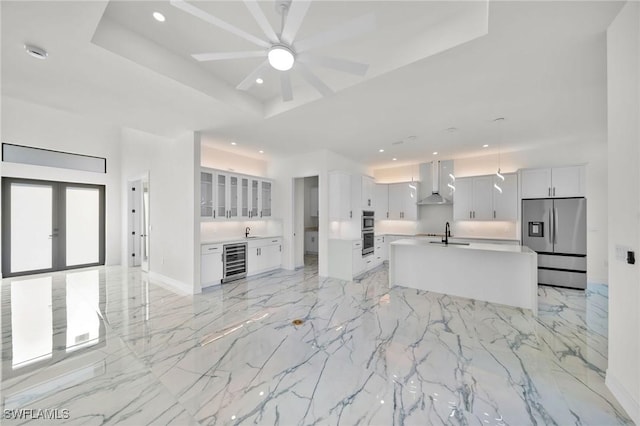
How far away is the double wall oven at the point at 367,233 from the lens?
19.3 ft

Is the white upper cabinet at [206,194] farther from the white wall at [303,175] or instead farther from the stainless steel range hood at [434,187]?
the stainless steel range hood at [434,187]

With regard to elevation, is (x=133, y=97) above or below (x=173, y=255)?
above

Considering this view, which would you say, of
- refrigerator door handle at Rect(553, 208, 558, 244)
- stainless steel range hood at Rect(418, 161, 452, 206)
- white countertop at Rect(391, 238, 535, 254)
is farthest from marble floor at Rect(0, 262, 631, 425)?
stainless steel range hood at Rect(418, 161, 452, 206)

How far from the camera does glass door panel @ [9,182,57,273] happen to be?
5.52 meters

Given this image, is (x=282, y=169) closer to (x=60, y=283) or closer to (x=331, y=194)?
(x=331, y=194)

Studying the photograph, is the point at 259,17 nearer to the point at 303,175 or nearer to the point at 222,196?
the point at 222,196

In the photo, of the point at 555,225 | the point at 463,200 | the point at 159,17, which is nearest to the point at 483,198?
the point at 463,200

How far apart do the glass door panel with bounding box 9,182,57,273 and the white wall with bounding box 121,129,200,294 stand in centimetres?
239

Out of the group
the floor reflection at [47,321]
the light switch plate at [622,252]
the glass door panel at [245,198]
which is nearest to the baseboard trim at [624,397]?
the light switch plate at [622,252]

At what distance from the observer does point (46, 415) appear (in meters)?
1.70

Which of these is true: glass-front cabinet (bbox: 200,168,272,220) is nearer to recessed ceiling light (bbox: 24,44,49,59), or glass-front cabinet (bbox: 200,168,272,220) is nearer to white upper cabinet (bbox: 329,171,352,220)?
white upper cabinet (bbox: 329,171,352,220)

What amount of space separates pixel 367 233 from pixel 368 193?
1.06 m

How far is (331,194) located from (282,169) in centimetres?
166

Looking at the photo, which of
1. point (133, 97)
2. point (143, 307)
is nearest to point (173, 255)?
point (143, 307)
